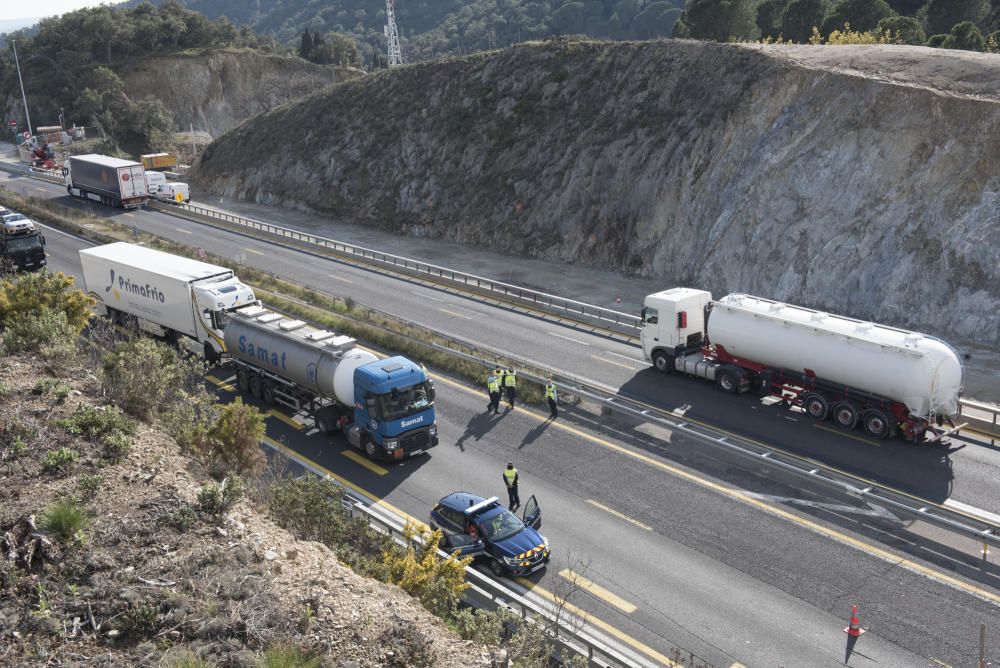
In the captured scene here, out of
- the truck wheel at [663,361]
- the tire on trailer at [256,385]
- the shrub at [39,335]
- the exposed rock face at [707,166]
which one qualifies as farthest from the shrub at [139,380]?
the exposed rock face at [707,166]

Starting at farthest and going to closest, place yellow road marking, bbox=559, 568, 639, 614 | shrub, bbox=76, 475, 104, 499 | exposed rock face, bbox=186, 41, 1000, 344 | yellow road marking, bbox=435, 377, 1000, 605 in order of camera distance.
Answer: exposed rock face, bbox=186, 41, 1000, 344 → yellow road marking, bbox=435, 377, 1000, 605 → yellow road marking, bbox=559, 568, 639, 614 → shrub, bbox=76, 475, 104, 499

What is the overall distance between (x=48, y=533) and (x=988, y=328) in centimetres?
3495

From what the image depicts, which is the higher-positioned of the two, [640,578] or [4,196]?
[4,196]

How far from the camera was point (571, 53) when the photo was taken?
196 ft

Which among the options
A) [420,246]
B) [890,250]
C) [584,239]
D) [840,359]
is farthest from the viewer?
[420,246]

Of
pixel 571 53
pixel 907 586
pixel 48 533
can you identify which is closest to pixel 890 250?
pixel 907 586

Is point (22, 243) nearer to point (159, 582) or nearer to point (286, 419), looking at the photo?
point (286, 419)

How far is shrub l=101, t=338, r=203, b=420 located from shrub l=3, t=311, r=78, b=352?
198 centimetres

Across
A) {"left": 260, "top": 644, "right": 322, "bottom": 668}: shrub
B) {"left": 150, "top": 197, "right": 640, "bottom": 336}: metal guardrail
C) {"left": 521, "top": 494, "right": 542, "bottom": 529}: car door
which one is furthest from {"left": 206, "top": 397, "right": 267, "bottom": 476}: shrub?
{"left": 150, "top": 197, "right": 640, "bottom": 336}: metal guardrail

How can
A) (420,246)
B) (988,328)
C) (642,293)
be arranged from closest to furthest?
1. (988,328)
2. (642,293)
3. (420,246)

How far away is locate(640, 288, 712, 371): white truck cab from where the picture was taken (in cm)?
2986

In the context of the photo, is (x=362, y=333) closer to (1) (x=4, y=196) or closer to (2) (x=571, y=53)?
(2) (x=571, y=53)

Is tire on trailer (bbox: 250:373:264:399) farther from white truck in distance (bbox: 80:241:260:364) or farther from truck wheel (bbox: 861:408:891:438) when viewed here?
truck wheel (bbox: 861:408:891:438)

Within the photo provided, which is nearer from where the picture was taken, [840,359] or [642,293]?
[840,359]
